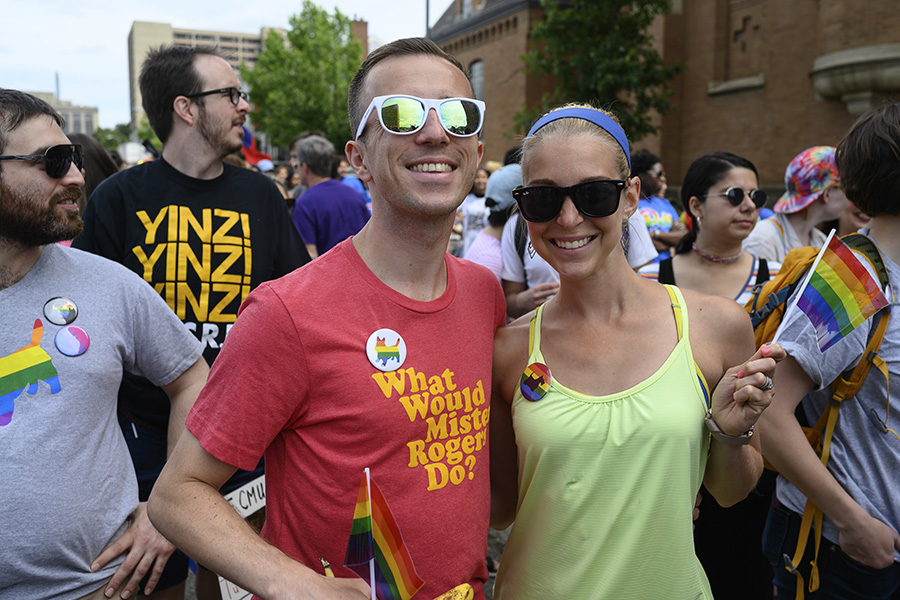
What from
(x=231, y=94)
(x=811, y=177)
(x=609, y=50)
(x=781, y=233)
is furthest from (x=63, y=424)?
(x=609, y=50)

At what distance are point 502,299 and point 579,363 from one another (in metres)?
0.34

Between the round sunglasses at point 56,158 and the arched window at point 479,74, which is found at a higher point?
the arched window at point 479,74

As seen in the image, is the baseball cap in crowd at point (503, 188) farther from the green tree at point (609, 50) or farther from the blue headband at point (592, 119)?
the green tree at point (609, 50)

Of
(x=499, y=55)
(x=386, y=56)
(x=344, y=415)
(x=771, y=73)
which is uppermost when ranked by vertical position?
(x=499, y=55)

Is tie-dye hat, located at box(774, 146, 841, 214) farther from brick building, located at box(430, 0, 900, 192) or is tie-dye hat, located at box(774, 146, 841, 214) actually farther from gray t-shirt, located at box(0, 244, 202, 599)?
brick building, located at box(430, 0, 900, 192)

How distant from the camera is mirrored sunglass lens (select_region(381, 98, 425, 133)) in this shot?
176cm

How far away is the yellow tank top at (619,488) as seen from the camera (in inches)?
70.2

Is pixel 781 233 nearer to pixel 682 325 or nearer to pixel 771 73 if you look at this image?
pixel 682 325

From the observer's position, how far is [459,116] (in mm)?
1805

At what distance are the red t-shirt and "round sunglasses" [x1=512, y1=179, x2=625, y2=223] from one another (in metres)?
0.46

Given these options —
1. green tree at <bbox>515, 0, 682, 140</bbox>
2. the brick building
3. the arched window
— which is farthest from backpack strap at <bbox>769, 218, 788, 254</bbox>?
the arched window

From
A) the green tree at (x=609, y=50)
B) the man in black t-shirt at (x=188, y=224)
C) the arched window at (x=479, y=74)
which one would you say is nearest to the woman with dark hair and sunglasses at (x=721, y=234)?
the man in black t-shirt at (x=188, y=224)

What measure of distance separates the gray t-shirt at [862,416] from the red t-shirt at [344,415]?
1142 mm

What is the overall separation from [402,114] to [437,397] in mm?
733
